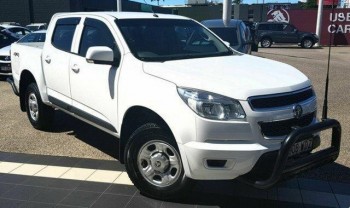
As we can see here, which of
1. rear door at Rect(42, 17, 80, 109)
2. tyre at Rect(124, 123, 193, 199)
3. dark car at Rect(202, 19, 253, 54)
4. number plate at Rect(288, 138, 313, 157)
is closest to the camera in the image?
number plate at Rect(288, 138, 313, 157)

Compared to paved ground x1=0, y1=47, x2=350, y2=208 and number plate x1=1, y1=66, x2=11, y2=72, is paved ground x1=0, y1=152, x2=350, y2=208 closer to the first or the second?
paved ground x1=0, y1=47, x2=350, y2=208

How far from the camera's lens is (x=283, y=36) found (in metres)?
30.1

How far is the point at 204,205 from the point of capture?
4.07m

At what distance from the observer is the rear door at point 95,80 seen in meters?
4.54

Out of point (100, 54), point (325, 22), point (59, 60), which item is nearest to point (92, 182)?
point (100, 54)

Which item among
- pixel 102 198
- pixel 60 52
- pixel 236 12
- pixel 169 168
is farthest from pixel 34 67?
pixel 236 12

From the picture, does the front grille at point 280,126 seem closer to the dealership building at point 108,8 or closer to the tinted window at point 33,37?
the tinted window at point 33,37

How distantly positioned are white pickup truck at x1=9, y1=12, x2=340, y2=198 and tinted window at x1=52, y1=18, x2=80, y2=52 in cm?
12

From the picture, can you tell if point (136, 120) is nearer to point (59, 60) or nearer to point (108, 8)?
point (59, 60)

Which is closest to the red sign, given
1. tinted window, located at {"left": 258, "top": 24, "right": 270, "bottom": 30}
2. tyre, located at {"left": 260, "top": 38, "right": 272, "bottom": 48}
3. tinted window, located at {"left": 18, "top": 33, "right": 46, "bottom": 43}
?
tinted window, located at {"left": 258, "top": 24, "right": 270, "bottom": 30}

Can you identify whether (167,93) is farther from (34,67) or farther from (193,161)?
(34,67)

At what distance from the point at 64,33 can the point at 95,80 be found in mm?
1448

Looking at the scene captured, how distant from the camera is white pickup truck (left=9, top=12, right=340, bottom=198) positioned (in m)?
3.51

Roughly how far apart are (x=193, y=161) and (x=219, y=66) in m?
1.16
